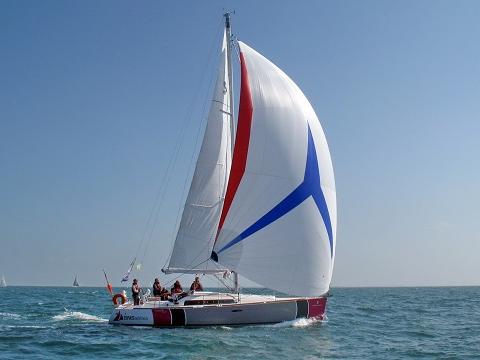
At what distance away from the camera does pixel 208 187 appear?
72.5 feet

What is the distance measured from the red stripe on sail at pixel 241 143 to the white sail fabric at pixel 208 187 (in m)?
1.39

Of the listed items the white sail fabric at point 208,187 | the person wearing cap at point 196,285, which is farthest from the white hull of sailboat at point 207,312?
the white sail fabric at point 208,187

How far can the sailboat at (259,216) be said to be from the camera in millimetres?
20141

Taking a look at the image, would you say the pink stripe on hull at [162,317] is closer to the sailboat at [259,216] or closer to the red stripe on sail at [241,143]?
the sailboat at [259,216]

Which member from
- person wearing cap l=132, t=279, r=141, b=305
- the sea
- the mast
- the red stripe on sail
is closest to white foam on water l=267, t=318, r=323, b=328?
the sea

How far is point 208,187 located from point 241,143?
92.2 inches

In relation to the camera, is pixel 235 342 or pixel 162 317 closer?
pixel 235 342

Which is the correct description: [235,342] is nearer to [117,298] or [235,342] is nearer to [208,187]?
[117,298]

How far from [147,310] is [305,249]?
5.82 m

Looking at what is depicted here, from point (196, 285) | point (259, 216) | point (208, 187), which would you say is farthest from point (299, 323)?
point (208, 187)

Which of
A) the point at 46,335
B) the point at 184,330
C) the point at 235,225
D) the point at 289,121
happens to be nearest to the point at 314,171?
the point at 289,121

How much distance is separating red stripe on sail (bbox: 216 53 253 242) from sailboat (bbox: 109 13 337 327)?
1.4 inches

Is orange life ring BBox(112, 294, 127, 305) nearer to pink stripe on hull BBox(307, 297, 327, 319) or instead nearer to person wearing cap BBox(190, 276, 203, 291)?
person wearing cap BBox(190, 276, 203, 291)

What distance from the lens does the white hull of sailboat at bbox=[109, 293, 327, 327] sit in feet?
65.2
